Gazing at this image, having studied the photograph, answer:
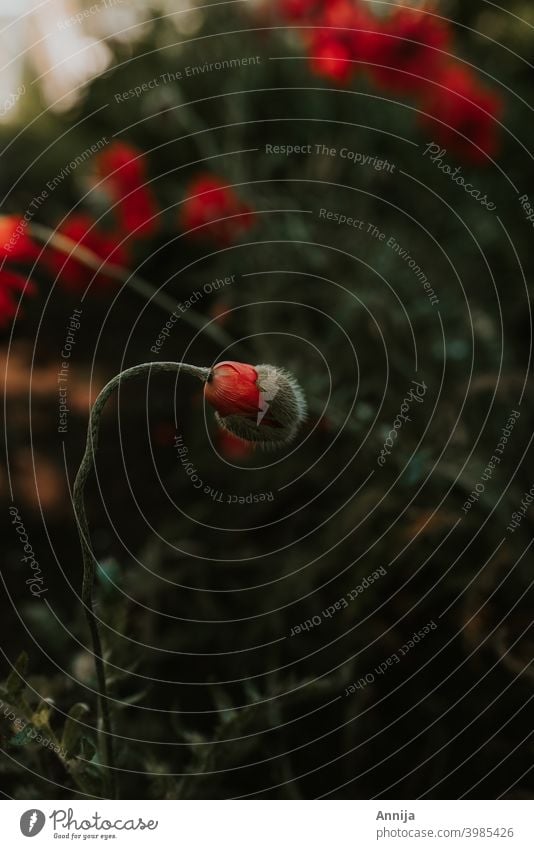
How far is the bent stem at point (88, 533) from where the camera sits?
64 centimetres

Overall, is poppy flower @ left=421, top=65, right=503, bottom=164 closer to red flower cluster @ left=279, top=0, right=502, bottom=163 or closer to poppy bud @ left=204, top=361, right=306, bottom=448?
red flower cluster @ left=279, top=0, right=502, bottom=163

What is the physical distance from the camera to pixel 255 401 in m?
0.71

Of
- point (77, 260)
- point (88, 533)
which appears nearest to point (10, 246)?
point (77, 260)

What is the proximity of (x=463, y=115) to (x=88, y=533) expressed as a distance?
50.4 inches

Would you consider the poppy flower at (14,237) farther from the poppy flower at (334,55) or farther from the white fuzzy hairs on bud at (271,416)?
the poppy flower at (334,55)

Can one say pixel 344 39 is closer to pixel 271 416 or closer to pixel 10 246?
pixel 10 246

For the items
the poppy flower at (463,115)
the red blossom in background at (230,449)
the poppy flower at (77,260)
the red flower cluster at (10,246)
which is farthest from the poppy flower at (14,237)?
the poppy flower at (463,115)

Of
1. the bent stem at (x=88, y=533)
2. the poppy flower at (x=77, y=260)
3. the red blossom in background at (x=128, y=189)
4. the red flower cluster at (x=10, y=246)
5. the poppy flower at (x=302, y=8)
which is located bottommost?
the bent stem at (x=88, y=533)

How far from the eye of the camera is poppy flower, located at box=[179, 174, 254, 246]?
65.5 inches

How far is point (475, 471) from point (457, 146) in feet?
2.66

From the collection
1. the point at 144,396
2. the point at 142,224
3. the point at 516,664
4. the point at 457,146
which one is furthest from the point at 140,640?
the point at 457,146

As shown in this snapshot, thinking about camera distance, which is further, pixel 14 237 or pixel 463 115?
pixel 463 115

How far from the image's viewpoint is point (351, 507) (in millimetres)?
1416

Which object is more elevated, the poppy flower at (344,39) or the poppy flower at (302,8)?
the poppy flower at (302,8)
